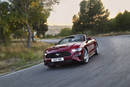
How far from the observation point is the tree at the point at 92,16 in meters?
60.0

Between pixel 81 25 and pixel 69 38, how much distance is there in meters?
52.8

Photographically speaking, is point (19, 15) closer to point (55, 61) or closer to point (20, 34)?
point (20, 34)

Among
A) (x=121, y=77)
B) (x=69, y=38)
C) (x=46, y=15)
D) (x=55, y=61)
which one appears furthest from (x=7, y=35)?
(x=121, y=77)

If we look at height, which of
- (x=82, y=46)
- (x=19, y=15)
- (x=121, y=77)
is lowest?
(x=121, y=77)

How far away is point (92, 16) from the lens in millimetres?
60344

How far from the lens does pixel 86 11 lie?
60.7 m

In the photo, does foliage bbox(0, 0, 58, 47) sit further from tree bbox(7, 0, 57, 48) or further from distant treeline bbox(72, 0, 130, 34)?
distant treeline bbox(72, 0, 130, 34)

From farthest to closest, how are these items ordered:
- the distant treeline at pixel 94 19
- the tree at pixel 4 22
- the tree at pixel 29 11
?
the distant treeline at pixel 94 19 → the tree at pixel 29 11 → the tree at pixel 4 22

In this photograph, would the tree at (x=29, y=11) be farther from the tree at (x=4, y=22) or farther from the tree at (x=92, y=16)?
the tree at (x=92, y=16)

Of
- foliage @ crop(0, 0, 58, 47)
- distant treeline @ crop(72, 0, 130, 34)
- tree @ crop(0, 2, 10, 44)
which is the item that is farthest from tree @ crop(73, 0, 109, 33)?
tree @ crop(0, 2, 10, 44)

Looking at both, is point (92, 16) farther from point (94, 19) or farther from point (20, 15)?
point (20, 15)

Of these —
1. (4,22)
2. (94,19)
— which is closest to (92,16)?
(94,19)

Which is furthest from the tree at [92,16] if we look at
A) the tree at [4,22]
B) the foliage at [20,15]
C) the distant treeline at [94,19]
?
the tree at [4,22]

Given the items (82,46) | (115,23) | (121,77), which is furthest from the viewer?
(115,23)
